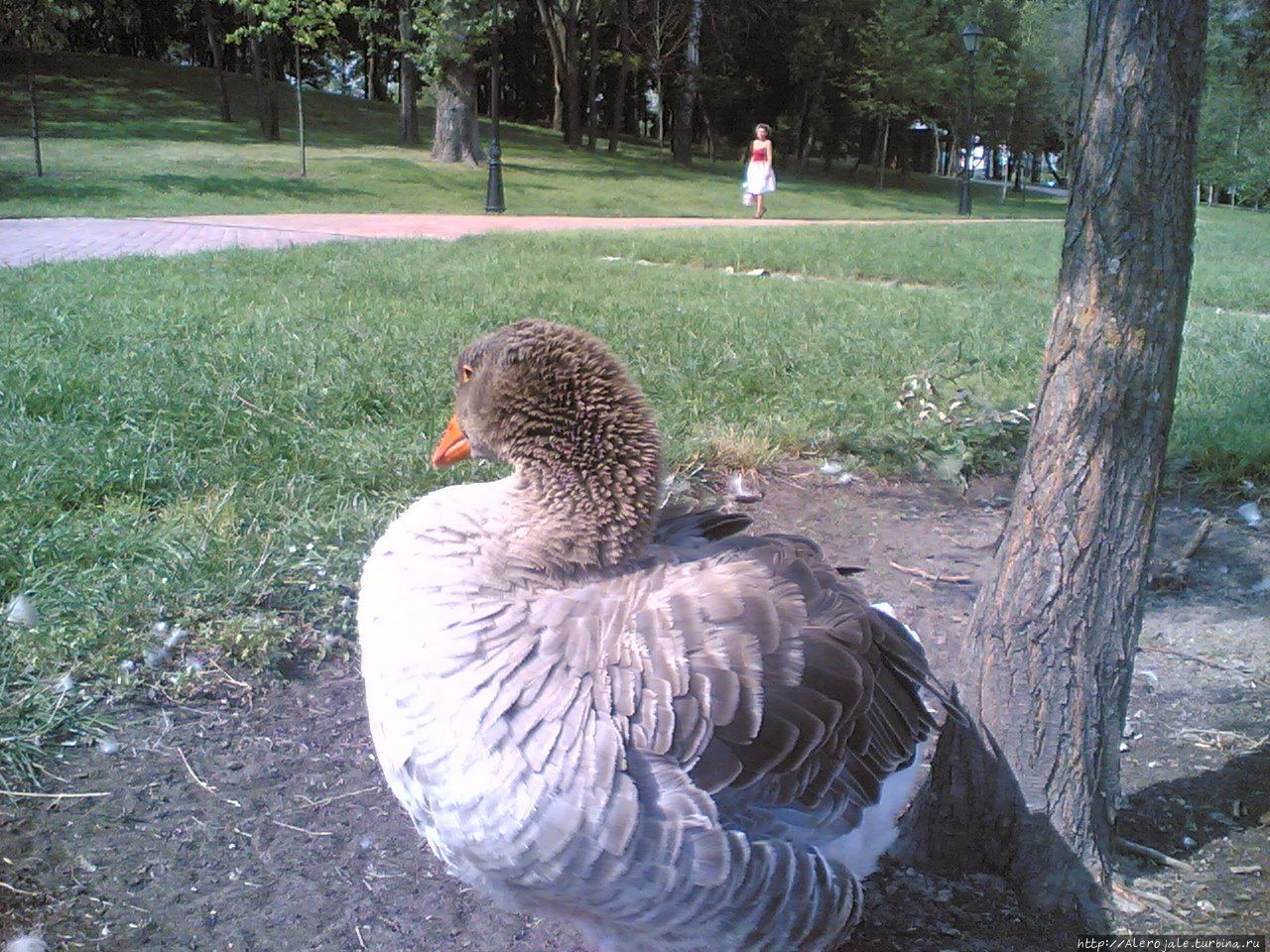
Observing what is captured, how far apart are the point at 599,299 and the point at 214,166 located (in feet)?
57.9

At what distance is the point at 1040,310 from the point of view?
998 cm

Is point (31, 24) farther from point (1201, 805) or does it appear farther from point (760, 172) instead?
point (1201, 805)

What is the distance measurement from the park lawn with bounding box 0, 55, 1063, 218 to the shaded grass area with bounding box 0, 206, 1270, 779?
947 centimetres

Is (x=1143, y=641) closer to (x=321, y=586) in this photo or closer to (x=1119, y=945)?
(x=1119, y=945)

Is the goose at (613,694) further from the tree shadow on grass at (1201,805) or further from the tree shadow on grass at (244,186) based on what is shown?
the tree shadow on grass at (244,186)

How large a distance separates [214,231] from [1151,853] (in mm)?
13884

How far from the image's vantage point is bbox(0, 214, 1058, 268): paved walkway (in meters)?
11.8

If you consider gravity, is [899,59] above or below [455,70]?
above

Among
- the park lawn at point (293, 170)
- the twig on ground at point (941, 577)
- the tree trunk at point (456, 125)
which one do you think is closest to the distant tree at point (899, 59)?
the park lawn at point (293, 170)

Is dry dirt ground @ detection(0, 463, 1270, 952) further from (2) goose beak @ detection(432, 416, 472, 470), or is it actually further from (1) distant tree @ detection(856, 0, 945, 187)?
(1) distant tree @ detection(856, 0, 945, 187)

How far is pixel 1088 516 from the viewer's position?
2.69 meters

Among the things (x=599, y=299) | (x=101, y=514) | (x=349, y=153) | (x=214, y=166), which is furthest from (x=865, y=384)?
(x=349, y=153)

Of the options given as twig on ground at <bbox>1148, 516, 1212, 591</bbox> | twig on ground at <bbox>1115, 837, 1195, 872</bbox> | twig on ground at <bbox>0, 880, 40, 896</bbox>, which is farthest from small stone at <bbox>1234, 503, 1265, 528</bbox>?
twig on ground at <bbox>0, 880, 40, 896</bbox>

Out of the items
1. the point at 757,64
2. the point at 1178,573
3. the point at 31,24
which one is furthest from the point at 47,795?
the point at 757,64
